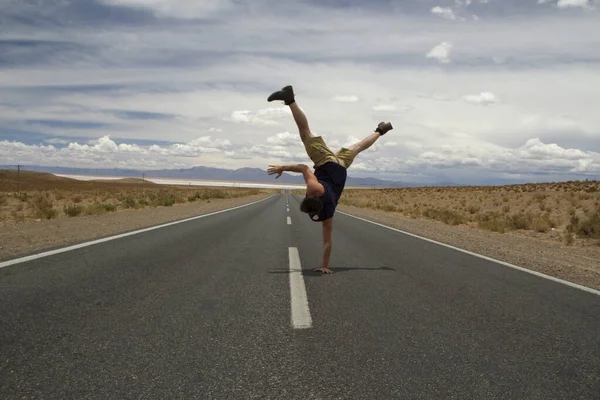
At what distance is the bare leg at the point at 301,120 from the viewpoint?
562 cm

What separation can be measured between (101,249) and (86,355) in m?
5.03

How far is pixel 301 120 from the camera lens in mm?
5625

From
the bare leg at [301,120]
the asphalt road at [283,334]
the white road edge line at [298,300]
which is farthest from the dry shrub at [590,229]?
the bare leg at [301,120]

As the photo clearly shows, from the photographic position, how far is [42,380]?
2.47 meters

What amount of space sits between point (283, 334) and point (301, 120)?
10.3 ft

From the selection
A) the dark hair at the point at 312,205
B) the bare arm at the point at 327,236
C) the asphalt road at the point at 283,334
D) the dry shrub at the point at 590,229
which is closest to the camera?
the asphalt road at the point at 283,334

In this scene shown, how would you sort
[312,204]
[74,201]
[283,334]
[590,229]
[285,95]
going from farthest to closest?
1. [74,201]
2. [590,229]
3. [285,95]
4. [312,204]
5. [283,334]

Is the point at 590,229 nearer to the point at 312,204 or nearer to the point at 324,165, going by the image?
the point at 324,165

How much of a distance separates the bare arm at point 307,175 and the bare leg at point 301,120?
62cm

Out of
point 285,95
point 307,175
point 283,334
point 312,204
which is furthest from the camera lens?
point 285,95

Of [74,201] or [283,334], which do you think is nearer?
[283,334]

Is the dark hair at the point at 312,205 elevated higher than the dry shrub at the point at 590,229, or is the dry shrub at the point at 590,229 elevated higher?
the dark hair at the point at 312,205

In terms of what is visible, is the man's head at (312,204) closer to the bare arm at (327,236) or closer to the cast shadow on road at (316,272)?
the bare arm at (327,236)

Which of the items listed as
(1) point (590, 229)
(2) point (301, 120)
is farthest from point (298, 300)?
(1) point (590, 229)
